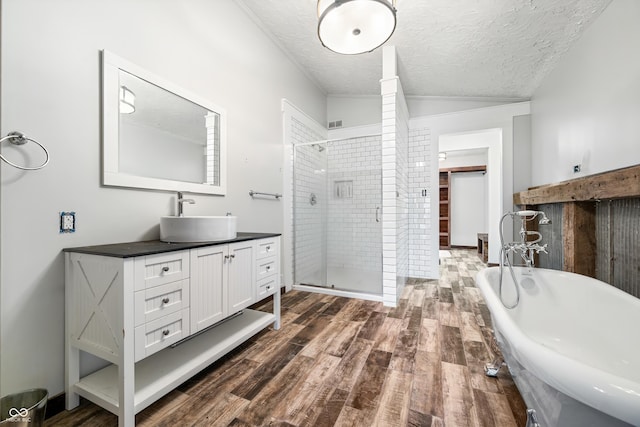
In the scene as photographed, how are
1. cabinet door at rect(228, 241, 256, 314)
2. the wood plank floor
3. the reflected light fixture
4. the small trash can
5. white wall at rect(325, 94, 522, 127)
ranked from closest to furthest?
the small trash can, the wood plank floor, the reflected light fixture, cabinet door at rect(228, 241, 256, 314), white wall at rect(325, 94, 522, 127)

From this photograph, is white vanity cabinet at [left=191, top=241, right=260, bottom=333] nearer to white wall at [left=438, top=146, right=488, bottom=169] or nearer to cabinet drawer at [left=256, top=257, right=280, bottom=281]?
cabinet drawer at [left=256, top=257, right=280, bottom=281]

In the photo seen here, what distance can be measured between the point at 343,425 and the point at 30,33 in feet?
7.88

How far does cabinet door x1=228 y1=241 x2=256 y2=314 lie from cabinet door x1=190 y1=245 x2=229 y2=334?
0.05 metres

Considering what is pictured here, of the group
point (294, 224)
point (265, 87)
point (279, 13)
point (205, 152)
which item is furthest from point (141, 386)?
point (279, 13)

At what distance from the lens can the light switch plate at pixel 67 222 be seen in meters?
1.30

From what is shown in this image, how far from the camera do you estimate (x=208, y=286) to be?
156cm

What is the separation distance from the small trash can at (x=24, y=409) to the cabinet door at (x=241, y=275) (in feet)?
2.94

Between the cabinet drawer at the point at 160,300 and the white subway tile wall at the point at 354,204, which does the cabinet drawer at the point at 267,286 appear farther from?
the white subway tile wall at the point at 354,204

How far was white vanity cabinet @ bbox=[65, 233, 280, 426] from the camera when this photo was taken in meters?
1.15

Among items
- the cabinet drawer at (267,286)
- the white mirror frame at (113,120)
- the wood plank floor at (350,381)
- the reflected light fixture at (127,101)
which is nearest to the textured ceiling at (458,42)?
the white mirror frame at (113,120)

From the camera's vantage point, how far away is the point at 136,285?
117 centimetres

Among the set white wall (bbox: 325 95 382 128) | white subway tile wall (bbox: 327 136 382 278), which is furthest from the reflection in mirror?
white wall (bbox: 325 95 382 128)

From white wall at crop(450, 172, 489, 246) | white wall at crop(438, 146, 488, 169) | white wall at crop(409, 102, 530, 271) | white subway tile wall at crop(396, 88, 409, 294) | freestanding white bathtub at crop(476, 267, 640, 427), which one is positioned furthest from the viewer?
white wall at crop(450, 172, 489, 246)

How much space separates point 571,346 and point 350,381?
141cm
